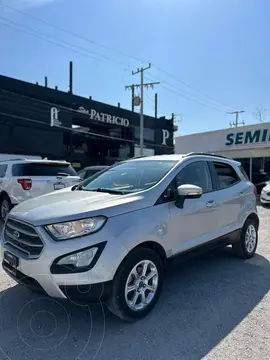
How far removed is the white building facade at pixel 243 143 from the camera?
55.8 ft

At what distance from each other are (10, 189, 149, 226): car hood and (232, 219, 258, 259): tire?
255 centimetres

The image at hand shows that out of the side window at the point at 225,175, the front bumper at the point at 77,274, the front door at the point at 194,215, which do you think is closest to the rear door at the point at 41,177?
the side window at the point at 225,175

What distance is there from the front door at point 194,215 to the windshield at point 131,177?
0.28 meters

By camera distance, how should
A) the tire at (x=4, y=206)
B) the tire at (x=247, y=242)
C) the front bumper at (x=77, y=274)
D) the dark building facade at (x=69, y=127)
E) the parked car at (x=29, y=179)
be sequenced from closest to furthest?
the front bumper at (x=77, y=274)
the tire at (x=247, y=242)
the parked car at (x=29, y=179)
the tire at (x=4, y=206)
the dark building facade at (x=69, y=127)

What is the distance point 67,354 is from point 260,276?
3.05m

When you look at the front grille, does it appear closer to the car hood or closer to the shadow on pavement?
the car hood

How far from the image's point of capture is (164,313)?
3201 millimetres

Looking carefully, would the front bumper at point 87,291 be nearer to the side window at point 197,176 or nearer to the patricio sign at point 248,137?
the side window at point 197,176

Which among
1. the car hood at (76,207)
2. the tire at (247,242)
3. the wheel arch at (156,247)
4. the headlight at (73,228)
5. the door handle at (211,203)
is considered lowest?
the tire at (247,242)

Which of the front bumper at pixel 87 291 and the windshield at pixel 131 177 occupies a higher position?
the windshield at pixel 131 177

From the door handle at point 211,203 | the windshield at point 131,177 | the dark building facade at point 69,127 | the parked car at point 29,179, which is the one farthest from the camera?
the dark building facade at point 69,127

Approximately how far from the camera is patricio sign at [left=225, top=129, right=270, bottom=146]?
661 inches

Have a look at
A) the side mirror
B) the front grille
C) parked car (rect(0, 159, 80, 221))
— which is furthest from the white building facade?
the front grille

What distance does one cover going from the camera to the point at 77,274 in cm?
265
